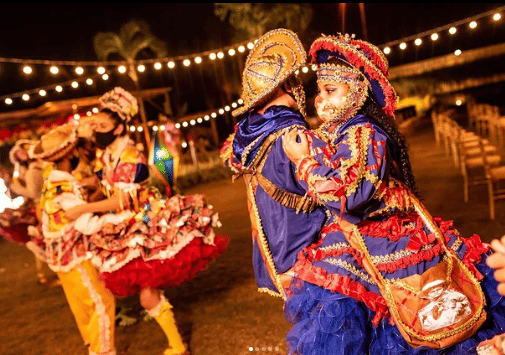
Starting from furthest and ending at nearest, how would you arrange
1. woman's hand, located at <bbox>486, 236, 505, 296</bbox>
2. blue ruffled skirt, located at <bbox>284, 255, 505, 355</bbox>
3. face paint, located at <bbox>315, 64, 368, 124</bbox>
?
1. face paint, located at <bbox>315, 64, 368, 124</bbox>
2. blue ruffled skirt, located at <bbox>284, 255, 505, 355</bbox>
3. woman's hand, located at <bbox>486, 236, 505, 296</bbox>

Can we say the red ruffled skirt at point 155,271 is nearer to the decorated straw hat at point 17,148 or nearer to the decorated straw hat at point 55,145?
the decorated straw hat at point 55,145

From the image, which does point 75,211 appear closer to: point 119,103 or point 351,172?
point 119,103

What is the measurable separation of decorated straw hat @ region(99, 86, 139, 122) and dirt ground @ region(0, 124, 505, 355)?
7.54ft

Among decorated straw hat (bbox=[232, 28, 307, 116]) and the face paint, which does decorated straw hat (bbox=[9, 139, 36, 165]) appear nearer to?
decorated straw hat (bbox=[232, 28, 307, 116])

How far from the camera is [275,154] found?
2.40 meters

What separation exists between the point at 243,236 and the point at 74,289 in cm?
411

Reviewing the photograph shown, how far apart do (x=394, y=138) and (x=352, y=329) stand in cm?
98

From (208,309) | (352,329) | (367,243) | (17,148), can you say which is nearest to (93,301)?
(208,309)

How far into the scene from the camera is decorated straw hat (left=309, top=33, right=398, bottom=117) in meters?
2.22

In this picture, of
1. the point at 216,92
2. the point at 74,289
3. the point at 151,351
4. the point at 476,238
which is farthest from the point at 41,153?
the point at 216,92

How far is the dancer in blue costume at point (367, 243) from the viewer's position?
2.05m

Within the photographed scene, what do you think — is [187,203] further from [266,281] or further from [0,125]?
[0,125]

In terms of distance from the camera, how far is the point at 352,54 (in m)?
2.22

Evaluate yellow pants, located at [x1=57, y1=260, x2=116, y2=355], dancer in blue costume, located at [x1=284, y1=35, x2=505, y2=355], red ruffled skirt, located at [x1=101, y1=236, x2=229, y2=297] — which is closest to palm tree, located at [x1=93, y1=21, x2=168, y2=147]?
yellow pants, located at [x1=57, y1=260, x2=116, y2=355]
